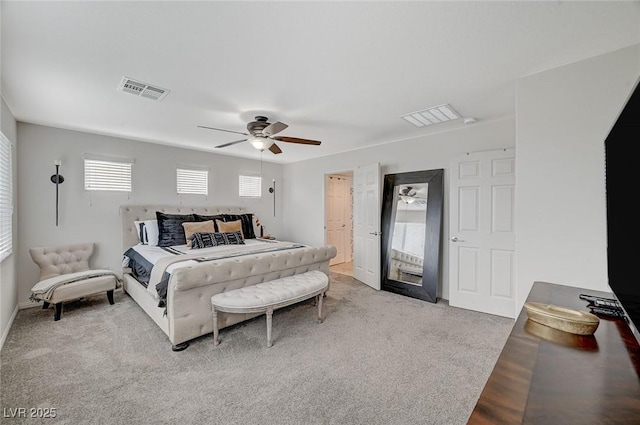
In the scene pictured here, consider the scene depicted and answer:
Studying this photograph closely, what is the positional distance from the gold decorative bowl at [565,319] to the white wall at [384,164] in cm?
289

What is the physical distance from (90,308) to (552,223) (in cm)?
518

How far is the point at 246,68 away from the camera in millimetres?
2189

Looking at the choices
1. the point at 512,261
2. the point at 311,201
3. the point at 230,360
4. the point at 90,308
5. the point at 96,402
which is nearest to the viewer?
the point at 96,402

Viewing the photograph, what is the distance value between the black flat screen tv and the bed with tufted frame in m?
2.68

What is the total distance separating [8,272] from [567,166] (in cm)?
558

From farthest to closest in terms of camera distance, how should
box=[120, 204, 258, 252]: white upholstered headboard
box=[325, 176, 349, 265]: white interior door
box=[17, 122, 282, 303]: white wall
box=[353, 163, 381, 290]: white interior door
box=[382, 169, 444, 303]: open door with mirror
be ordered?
box=[325, 176, 349, 265]: white interior door < box=[353, 163, 381, 290]: white interior door < box=[120, 204, 258, 252]: white upholstered headboard < box=[382, 169, 444, 303]: open door with mirror < box=[17, 122, 282, 303]: white wall

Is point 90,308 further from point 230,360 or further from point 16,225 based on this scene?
point 230,360

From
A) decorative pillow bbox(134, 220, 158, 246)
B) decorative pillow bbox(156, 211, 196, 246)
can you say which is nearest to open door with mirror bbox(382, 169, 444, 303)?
decorative pillow bbox(156, 211, 196, 246)

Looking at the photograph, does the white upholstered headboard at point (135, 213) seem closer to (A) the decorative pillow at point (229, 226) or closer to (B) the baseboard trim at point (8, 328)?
(A) the decorative pillow at point (229, 226)

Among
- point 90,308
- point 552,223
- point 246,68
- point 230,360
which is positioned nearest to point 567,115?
point 552,223

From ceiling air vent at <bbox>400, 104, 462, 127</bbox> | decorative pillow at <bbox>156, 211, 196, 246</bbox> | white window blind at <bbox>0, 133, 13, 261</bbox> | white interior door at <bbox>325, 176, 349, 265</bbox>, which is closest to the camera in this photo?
white window blind at <bbox>0, 133, 13, 261</bbox>

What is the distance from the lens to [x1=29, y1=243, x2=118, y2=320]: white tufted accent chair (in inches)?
125

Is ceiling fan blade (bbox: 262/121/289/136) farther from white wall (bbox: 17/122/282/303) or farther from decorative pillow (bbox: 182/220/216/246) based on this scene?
white wall (bbox: 17/122/282/303)

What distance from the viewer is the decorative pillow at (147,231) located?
419 centimetres
